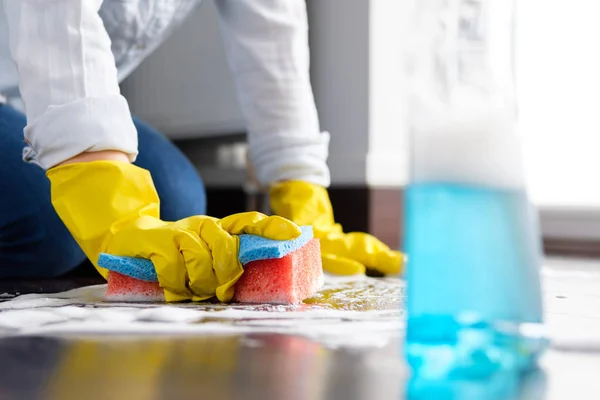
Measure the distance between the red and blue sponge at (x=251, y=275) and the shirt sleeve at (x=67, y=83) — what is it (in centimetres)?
16

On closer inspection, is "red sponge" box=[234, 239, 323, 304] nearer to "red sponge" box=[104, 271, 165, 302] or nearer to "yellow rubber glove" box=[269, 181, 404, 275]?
"red sponge" box=[104, 271, 165, 302]

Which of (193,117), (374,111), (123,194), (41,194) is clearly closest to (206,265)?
(123,194)

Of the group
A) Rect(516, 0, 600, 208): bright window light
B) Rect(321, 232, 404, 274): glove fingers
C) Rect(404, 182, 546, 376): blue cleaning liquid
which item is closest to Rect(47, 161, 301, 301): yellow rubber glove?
Rect(404, 182, 546, 376): blue cleaning liquid

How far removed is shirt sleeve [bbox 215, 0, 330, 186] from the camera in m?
1.27

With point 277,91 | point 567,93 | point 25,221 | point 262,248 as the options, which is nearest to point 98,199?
point 262,248

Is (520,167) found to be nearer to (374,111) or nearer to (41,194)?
(41,194)

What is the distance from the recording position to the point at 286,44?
4.31 feet

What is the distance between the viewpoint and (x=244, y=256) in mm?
701

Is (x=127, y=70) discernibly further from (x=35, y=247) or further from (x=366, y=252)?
(x=366, y=252)

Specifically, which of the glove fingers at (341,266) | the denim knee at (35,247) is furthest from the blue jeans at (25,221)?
the glove fingers at (341,266)

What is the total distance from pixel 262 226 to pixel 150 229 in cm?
11

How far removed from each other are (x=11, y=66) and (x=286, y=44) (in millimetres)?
468

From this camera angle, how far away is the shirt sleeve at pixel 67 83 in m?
0.81

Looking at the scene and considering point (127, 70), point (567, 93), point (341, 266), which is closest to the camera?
point (341, 266)
